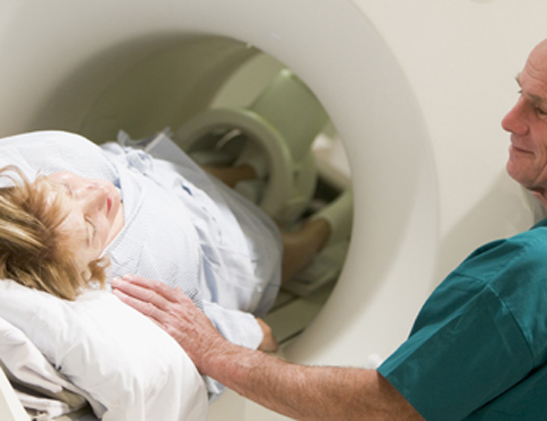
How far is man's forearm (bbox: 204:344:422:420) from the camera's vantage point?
2.55ft

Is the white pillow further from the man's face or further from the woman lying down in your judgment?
the man's face

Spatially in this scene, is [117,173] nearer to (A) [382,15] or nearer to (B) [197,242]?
(B) [197,242]

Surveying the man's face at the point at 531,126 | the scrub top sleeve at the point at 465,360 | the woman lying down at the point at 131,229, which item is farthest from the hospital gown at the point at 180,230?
the man's face at the point at 531,126

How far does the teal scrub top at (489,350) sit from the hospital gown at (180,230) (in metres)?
0.42

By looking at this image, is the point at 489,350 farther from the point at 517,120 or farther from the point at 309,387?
the point at 517,120

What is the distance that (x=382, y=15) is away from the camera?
3.07 feet

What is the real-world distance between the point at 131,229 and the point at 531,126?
26.3 inches

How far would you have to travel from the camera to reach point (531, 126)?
88 centimetres

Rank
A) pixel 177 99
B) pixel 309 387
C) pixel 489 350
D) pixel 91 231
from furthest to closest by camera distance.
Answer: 1. pixel 177 99
2. pixel 91 231
3. pixel 309 387
4. pixel 489 350

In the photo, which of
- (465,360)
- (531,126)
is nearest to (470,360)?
(465,360)

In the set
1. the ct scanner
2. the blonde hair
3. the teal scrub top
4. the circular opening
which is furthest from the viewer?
the circular opening

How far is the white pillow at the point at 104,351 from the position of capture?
770 mm

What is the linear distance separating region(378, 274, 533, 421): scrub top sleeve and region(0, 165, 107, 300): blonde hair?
0.47 m

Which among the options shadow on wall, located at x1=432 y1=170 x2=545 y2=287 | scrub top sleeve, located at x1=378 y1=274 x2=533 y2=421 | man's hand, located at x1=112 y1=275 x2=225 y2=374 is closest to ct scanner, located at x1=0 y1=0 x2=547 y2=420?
shadow on wall, located at x1=432 y1=170 x2=545 y2=287
